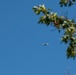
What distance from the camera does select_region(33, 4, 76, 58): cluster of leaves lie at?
47.6ft

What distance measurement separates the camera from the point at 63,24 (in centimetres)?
1506

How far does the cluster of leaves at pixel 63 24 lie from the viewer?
14.5 m

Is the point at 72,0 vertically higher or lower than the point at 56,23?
higher

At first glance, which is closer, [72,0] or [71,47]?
[71,47]

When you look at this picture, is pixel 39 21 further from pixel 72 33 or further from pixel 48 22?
pixel 72 33

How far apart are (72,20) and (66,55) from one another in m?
1.33

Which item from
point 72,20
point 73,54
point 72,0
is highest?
point 72,0

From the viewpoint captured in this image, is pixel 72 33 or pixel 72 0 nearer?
pixel 72 33

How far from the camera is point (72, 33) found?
572 inches

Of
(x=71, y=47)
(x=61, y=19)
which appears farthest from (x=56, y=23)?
(x=71, y=47)

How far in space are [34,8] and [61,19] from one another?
3.63 feet

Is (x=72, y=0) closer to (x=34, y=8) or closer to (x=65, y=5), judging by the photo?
(x=65, y=5)

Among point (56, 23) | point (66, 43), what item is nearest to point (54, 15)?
point (56, 23)

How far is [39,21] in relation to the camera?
1512 cm
